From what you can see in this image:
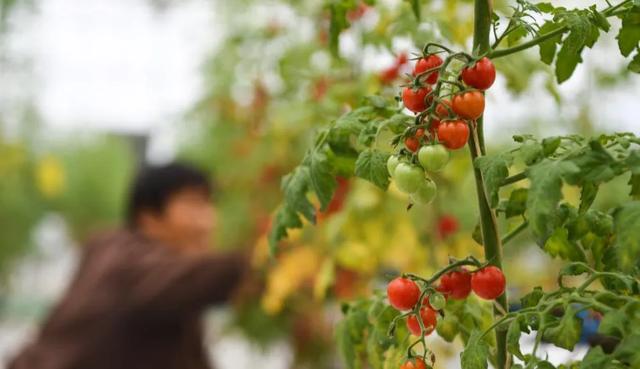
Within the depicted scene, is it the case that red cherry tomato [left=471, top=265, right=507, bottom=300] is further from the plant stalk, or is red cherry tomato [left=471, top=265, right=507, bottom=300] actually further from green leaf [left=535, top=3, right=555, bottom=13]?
green leaf [left=535, top=3, right=555, bottom=13]

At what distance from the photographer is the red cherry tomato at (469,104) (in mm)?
572

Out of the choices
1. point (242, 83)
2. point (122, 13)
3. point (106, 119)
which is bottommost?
point (106, 119)

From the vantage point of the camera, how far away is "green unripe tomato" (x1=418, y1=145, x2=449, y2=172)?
565 millimetres

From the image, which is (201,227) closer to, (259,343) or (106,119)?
(259,343)

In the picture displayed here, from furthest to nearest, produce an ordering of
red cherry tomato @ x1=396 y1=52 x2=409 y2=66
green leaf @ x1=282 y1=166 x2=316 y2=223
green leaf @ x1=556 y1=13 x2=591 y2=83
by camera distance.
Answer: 1. red cherry tomato @ x1=396 y1=52 x2=409 y2=66
2. green leaf @ x1=282 y1=166 x2=316 y2=223
3. green leaf @ x1=556 y1=13 x2=591 y2=83

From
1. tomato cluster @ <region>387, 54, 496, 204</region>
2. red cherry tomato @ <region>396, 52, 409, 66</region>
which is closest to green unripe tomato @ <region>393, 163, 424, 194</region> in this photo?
tomato cluster @ <region>387, 54, 496, 204</region>

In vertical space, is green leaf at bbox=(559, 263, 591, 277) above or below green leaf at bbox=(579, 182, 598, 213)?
below

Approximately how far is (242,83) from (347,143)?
194 centimetres

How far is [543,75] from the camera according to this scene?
1090mm

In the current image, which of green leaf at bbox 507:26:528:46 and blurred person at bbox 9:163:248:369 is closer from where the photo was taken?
green leaf at bbox 507:26:528:46

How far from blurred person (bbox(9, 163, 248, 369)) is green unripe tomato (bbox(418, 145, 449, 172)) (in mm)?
1512

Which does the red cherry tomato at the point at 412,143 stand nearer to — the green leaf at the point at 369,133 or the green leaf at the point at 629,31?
the green leaf at the point at 369,133

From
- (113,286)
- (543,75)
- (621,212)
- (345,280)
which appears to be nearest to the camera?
(621,212)

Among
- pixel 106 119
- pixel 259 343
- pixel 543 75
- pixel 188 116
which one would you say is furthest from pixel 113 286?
pixel 106 119
